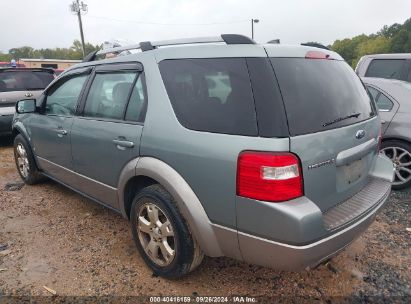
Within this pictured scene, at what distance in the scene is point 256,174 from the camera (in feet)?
6.65

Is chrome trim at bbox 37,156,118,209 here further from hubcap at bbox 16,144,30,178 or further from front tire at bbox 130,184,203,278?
hubcap at bbox 16,144,30,178

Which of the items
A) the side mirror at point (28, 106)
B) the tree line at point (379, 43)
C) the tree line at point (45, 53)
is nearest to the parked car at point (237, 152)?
the side mirror at point (28, 106)

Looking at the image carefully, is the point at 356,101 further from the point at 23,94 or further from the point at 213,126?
the point at 23,94

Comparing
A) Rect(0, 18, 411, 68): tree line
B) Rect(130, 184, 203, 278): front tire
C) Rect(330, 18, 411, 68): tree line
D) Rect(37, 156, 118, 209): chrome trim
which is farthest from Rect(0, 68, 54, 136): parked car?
Rect(330, 18, 411, 68): tree line

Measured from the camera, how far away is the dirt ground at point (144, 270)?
264 cm

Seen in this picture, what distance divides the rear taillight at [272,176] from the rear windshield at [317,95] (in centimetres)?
19

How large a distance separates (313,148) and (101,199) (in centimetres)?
211

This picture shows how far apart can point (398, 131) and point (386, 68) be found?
7.19 ft

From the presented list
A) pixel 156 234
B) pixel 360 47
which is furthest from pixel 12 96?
pixel 360 47

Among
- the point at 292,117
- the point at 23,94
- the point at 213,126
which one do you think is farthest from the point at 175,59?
the point at 23,94

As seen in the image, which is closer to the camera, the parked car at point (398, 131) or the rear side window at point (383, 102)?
the parked car at point (398, 131)

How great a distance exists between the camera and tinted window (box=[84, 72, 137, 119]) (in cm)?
294

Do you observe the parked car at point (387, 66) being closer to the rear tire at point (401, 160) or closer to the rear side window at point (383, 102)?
the rear side window at point (383, 102)

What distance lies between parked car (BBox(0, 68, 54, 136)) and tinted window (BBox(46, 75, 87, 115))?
11.6ft
